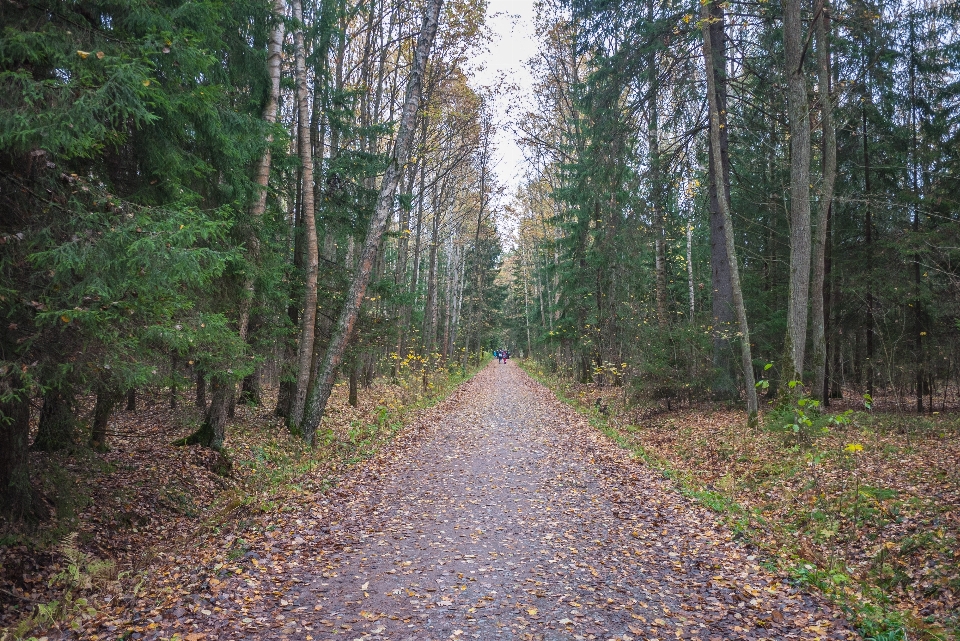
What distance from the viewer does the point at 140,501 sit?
7.36 metres

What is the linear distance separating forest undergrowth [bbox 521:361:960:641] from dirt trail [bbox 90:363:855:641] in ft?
1.78

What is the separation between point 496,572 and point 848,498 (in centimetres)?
516

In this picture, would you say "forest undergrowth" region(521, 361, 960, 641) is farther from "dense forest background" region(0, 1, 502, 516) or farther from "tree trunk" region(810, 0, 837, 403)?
"dense forest background" region(0, 1, 502, 516)

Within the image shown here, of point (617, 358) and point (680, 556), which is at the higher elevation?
point (617, 358)

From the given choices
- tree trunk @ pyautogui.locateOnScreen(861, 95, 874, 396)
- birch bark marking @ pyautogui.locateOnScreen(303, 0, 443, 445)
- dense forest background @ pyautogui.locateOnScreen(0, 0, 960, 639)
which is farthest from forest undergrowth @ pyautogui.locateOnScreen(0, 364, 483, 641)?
tree trunk @ pyautogui.locateOnScreen(861, 95, 874, 396)

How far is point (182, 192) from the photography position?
237 inches

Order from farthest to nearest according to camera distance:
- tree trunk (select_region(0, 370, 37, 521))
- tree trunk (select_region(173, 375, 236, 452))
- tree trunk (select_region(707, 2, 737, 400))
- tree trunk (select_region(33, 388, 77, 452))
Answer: tree trunk (select_region(707, 2, 737, 400))
tree trunk (select_region(173, 375, 236, 452))
tree trunk (select_region(33, 388, 77, 452))
tree trunk (select_region(0, 370, 37, 521))

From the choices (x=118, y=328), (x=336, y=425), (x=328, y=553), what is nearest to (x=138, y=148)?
(x=118, y=328)

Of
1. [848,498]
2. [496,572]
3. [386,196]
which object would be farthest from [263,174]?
[848,498]

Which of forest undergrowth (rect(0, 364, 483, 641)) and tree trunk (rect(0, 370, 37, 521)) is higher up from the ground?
tree trunk (rect(0, 370, 37, 521))

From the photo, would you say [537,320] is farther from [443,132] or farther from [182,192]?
[182,192]

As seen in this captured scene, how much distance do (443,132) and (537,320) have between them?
2544 cm

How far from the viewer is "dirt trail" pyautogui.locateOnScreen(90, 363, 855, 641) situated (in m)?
4.06

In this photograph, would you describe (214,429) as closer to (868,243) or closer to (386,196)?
(386,196)
